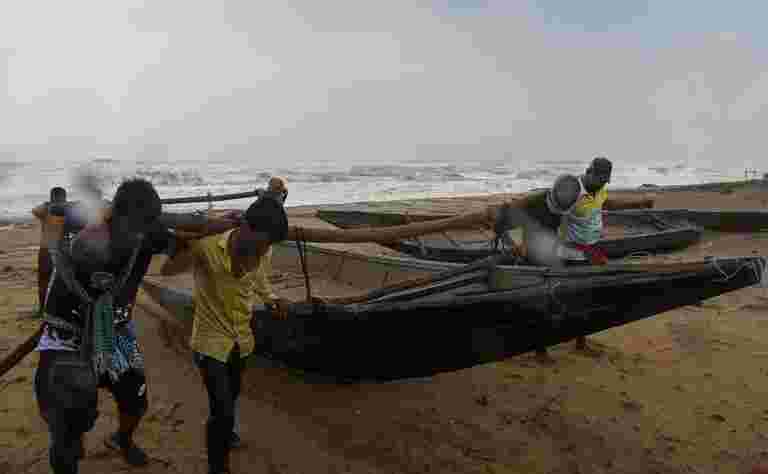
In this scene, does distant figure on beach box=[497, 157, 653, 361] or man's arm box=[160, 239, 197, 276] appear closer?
man's arm box=[160, 239, 197, 276]

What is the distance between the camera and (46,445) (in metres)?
3.41

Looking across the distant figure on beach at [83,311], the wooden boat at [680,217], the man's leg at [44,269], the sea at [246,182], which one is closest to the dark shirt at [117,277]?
the distant figure on beach at [83,311]

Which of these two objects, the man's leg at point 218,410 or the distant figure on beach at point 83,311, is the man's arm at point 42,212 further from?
the man's leg at point 218,410

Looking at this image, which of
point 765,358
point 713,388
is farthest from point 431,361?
point 765,358

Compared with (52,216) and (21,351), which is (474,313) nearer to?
(52,216)

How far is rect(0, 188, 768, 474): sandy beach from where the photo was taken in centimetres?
333

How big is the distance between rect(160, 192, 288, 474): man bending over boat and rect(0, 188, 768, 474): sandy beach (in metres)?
0.62

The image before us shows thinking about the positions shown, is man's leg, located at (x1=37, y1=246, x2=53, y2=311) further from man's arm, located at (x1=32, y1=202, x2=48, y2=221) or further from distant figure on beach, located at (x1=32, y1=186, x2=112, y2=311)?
man's arm, located at (x1=32, y1=202, x2=48, y2=221)

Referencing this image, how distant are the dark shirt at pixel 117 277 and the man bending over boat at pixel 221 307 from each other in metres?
0.12

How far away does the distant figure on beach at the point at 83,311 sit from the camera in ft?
7.77

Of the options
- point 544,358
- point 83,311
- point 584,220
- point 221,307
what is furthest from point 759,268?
point 83,311

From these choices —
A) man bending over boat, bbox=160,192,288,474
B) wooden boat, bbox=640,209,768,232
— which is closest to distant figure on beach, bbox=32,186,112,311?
man bending over boat, bbox=160,192,288,474

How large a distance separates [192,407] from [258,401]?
47 cm

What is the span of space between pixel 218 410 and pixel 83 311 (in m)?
0.80
